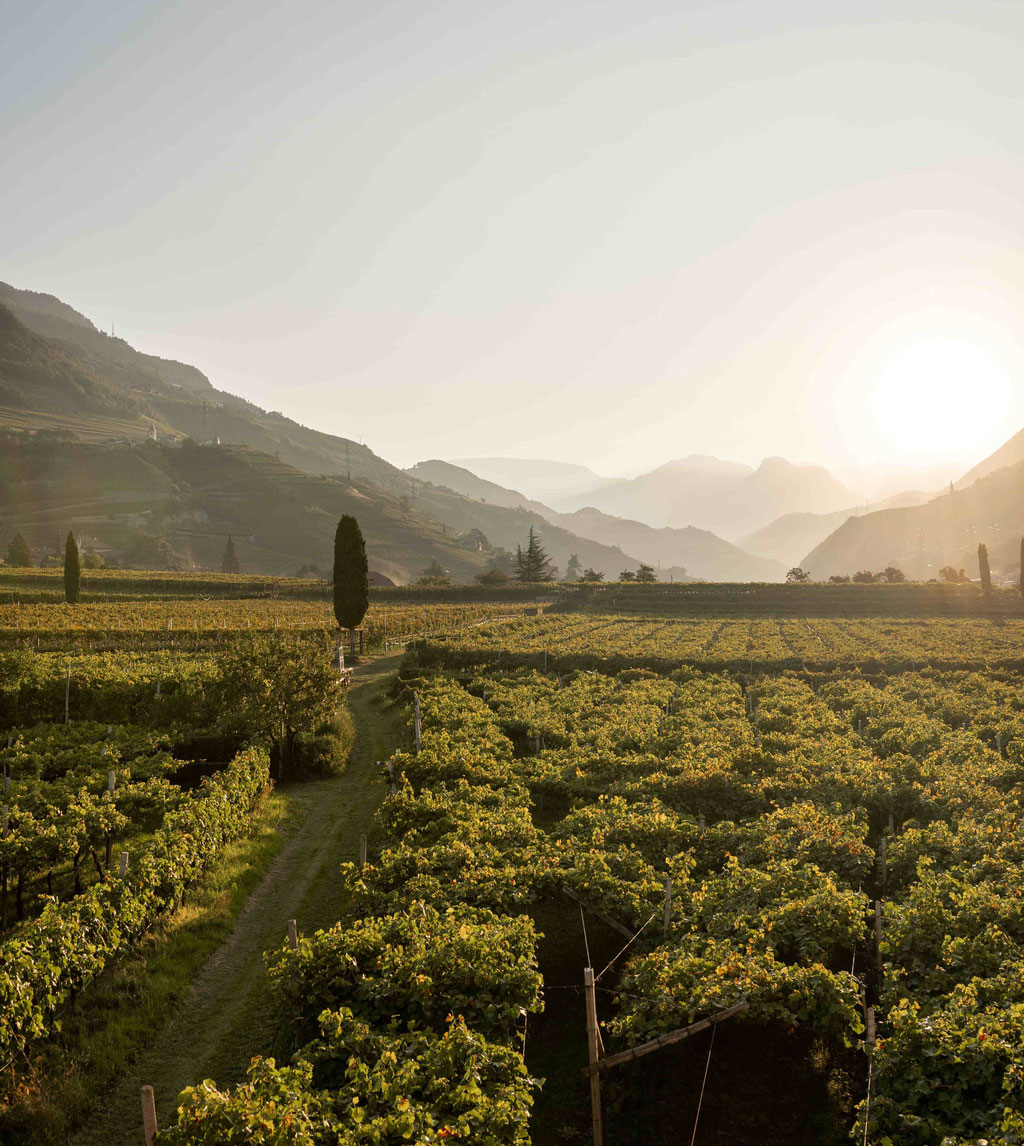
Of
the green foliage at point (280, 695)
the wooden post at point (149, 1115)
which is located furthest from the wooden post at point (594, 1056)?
the green foliage at point (280, 695)

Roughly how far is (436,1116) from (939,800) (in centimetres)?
1616

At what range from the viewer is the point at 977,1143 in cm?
742

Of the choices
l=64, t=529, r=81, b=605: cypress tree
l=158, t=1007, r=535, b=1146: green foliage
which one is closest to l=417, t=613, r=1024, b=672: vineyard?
l=158, t=1007, r=535, b=1146: green foliage

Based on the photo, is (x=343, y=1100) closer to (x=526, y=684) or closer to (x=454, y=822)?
(x=454, y=822)

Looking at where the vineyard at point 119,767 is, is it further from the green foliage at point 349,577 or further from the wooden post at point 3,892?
the green foliage at point 349,577

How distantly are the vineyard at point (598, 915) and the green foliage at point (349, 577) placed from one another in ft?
65.5

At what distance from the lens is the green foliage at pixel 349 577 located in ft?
166

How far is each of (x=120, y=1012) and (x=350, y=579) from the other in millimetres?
38591

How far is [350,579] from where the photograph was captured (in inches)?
1991

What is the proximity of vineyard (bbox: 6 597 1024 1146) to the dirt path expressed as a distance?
0.90 metres

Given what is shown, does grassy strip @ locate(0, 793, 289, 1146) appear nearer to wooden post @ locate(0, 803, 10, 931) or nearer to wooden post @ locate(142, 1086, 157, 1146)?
wooden post @ locate(0, 803, 10, 931)

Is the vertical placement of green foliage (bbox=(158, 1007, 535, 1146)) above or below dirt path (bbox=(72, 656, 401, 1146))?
above

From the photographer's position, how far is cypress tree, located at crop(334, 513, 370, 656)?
50.5 meters

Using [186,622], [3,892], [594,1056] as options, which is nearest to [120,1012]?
[3,892]
